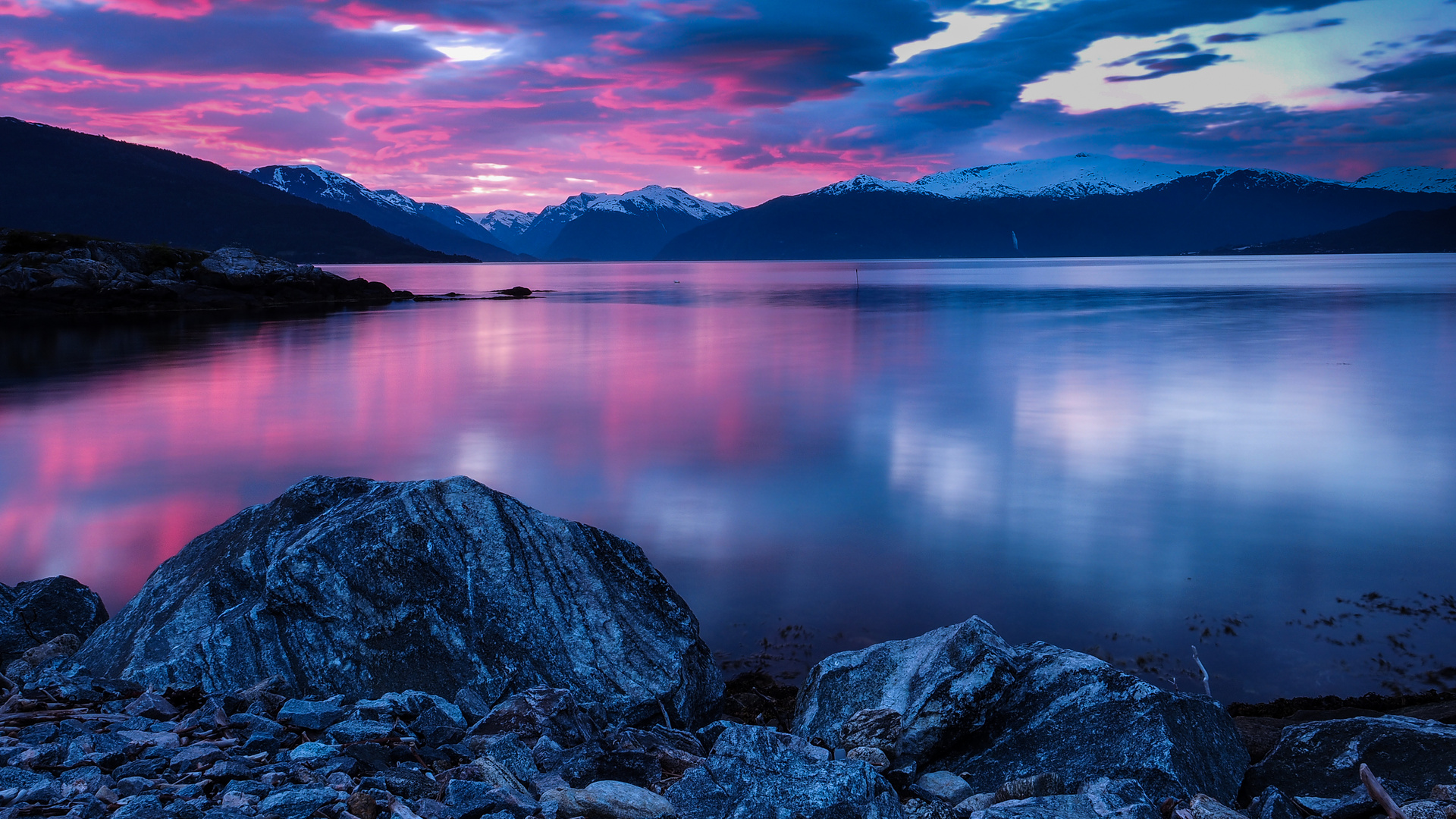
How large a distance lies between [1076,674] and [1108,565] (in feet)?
16.1

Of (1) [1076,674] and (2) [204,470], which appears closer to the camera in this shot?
(1) [1076,674]

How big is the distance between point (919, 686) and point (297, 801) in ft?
13.7

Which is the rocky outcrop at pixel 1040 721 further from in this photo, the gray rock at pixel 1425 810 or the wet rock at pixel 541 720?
the wet rock at pixel 541 720

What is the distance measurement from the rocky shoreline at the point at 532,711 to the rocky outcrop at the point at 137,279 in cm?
5603

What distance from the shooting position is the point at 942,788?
5754 millimetres

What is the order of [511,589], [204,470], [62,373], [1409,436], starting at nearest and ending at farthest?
1. [511,589]
2. [204,470]
3. [1409,436]
4. [62,373]

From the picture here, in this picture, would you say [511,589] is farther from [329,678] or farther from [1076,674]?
[1076,674]

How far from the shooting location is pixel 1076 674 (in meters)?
6.41

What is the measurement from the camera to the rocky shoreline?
5070mm

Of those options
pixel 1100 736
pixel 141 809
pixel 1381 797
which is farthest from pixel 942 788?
pixel 141 809

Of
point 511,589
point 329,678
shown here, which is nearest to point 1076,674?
point 511,589

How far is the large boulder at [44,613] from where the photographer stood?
828 cm

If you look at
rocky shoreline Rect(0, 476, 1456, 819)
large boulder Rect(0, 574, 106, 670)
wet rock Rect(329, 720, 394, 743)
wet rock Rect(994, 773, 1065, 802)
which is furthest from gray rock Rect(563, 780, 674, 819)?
large boulder Rect(0, 574, 106, 670)

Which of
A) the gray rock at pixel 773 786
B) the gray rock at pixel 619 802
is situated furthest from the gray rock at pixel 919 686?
the gray rock at pixel 619 802
